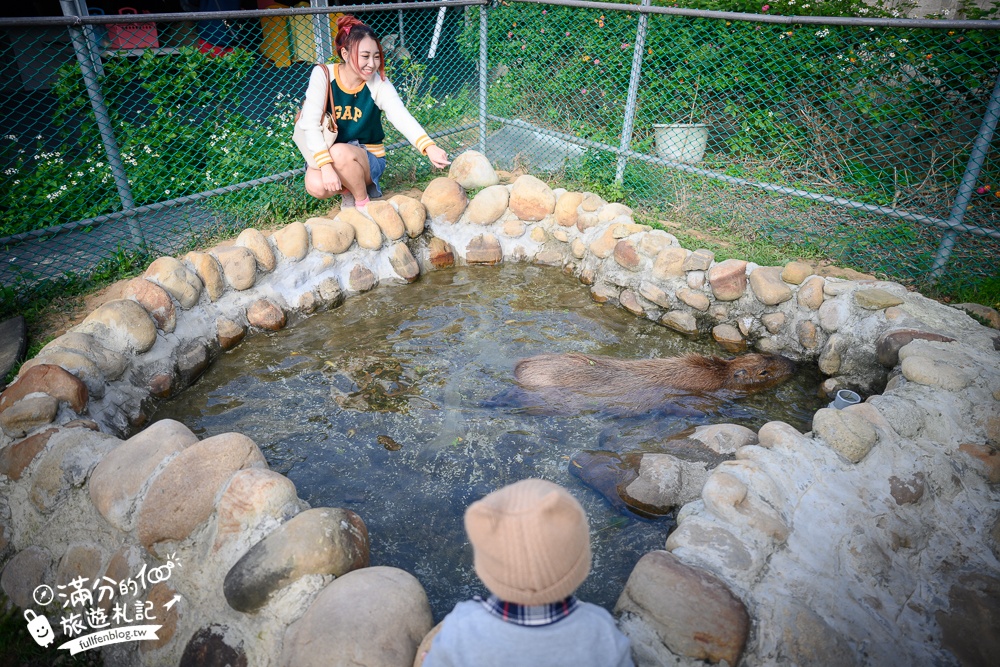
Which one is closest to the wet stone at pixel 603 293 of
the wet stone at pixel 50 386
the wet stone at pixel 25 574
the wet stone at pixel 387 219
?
the wet stone at pixel 387 219

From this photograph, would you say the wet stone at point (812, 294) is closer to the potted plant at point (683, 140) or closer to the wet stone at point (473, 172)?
the potted plant at point (683, 140)

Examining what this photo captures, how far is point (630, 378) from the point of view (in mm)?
3846

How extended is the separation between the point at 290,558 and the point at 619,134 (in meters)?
5.62

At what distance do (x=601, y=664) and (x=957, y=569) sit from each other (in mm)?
Answer: 1698

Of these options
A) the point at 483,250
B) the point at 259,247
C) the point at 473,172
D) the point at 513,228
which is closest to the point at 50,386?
the point at 259,247

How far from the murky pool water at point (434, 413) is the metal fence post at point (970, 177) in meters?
1.45

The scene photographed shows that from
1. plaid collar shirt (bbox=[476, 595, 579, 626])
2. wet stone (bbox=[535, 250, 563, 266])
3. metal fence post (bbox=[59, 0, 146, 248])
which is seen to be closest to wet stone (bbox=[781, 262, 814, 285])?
wet stone (bbox=[535, 250, 563, 266])

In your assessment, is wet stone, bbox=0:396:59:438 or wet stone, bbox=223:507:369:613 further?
wet stone, bbox=0:396:59:438

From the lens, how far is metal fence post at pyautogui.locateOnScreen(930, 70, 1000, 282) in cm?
412

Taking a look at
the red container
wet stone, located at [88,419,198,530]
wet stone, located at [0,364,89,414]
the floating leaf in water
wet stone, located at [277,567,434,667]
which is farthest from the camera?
the red container

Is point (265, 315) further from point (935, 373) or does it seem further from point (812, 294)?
point (935, 373)

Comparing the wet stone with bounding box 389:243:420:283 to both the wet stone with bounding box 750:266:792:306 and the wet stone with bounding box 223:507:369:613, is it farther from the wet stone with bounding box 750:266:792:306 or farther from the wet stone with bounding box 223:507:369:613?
the wet stone with bounding box 223:507:369:613

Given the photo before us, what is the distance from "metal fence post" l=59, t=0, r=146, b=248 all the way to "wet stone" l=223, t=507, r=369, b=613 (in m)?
3.41

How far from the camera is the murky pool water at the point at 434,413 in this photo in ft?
9.56
